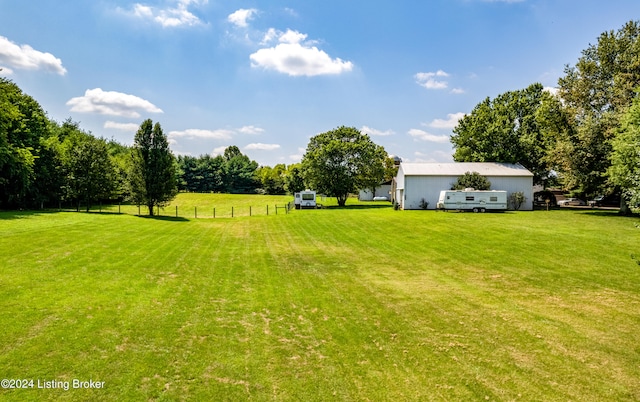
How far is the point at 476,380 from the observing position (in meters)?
5.38

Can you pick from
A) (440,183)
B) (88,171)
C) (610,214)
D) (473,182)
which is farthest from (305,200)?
(610,214)

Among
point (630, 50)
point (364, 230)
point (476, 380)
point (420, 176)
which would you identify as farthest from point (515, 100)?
point (476, 380)

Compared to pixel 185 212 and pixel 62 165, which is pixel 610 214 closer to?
pixel 185 212

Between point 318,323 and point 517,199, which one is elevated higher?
point 517,199

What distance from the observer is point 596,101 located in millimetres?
34906

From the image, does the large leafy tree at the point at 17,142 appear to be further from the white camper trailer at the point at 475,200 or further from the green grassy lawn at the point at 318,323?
the white camper trailer at the point at 475,200

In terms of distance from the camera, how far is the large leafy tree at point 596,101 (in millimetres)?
31641

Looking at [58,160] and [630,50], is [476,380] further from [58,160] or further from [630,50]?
[58,160]

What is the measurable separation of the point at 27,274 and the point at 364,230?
17386 millimetres

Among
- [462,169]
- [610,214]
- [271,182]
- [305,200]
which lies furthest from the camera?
[271,182]

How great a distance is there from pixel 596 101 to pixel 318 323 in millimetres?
41147

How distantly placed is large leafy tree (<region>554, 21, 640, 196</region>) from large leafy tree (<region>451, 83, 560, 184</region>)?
5.50 metres

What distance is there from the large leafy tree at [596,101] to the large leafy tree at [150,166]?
39029mm

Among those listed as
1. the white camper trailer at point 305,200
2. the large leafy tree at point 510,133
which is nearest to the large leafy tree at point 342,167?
the white camper trailer at point 305,200
